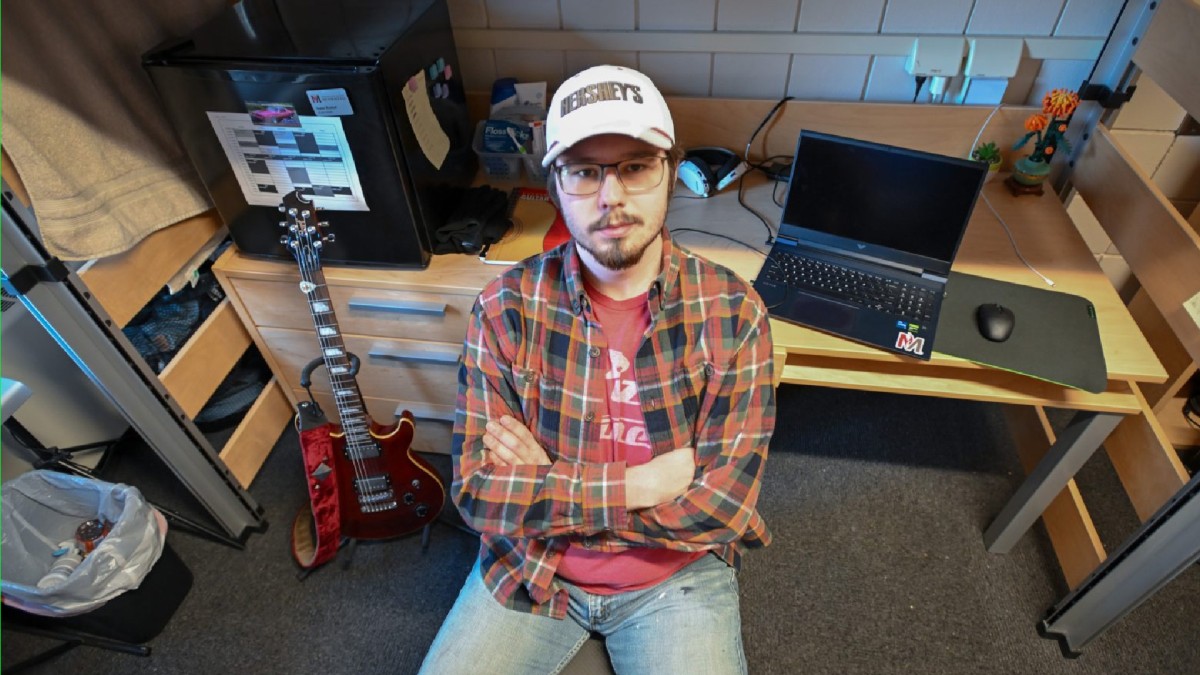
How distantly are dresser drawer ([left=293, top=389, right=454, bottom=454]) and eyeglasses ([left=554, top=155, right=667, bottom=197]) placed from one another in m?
0.89

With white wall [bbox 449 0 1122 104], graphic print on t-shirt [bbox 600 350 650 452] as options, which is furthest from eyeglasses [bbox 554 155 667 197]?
white wall [bbox 449 0 1122 104]

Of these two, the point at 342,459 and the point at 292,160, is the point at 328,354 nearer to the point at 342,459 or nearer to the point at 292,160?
the point at 342,459

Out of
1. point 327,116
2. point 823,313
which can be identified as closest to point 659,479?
point 823,313

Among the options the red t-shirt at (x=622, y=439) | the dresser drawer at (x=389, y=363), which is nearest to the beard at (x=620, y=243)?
the red t-shirt at (x=622, y=439)

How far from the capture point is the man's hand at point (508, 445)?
1047 millimetres

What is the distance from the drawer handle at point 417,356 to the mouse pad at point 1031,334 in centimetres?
100

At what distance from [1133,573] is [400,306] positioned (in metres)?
1.52

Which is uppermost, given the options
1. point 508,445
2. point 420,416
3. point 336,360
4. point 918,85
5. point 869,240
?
point 918,85

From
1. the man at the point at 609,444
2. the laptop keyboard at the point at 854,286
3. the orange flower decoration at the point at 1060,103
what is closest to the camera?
the man at the point at 609,444

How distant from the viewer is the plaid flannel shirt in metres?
1.01

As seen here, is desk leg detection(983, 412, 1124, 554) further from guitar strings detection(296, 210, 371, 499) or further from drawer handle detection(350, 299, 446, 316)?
guitar strings detection(296, 210, 371, 499)

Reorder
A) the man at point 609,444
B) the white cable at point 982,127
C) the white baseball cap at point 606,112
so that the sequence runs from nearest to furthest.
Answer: the white baseball cap at point 606,112 → the man at point 609,444 → the white cable at point 982,127

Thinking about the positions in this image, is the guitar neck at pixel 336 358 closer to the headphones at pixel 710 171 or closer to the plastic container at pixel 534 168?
the plastic container at pixel 534 168

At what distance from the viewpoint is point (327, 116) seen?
1.15 metres
